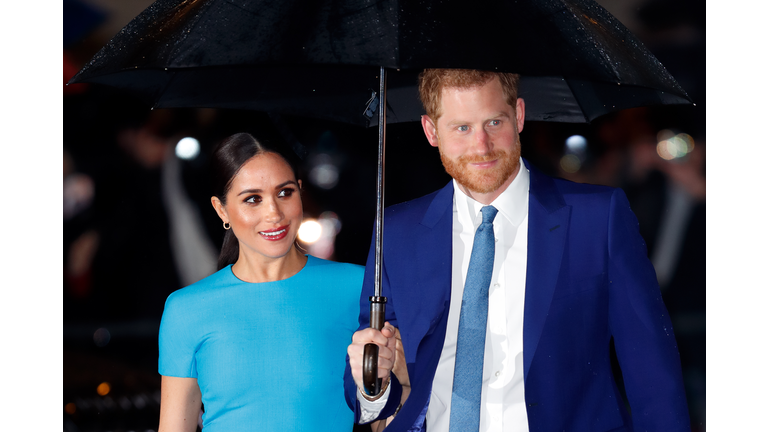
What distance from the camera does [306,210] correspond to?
310 centimetres

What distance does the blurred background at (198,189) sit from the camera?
116 inches

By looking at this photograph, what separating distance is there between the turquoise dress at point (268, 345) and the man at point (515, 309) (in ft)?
0.70

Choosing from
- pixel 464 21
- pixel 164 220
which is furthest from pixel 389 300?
pixel 164 220

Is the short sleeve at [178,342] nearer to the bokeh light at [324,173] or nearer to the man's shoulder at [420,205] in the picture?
the man's shoulder at [420,205]

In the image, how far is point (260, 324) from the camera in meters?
2.33

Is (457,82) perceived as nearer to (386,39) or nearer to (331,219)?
(386,39)

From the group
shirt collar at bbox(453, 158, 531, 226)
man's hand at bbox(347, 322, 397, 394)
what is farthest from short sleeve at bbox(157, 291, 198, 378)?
shirt collar at bbox(453, 158, 531, 226)

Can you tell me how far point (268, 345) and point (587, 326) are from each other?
3.64 ft

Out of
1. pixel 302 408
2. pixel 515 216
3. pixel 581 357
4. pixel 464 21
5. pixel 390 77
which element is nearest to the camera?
pixel 464 21

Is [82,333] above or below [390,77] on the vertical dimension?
below

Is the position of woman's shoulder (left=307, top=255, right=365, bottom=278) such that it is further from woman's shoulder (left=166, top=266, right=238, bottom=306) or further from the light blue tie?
the light blue tie

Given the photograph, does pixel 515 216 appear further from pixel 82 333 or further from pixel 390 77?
pixel 82 333

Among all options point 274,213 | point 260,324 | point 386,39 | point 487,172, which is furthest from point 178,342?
point 386,39
